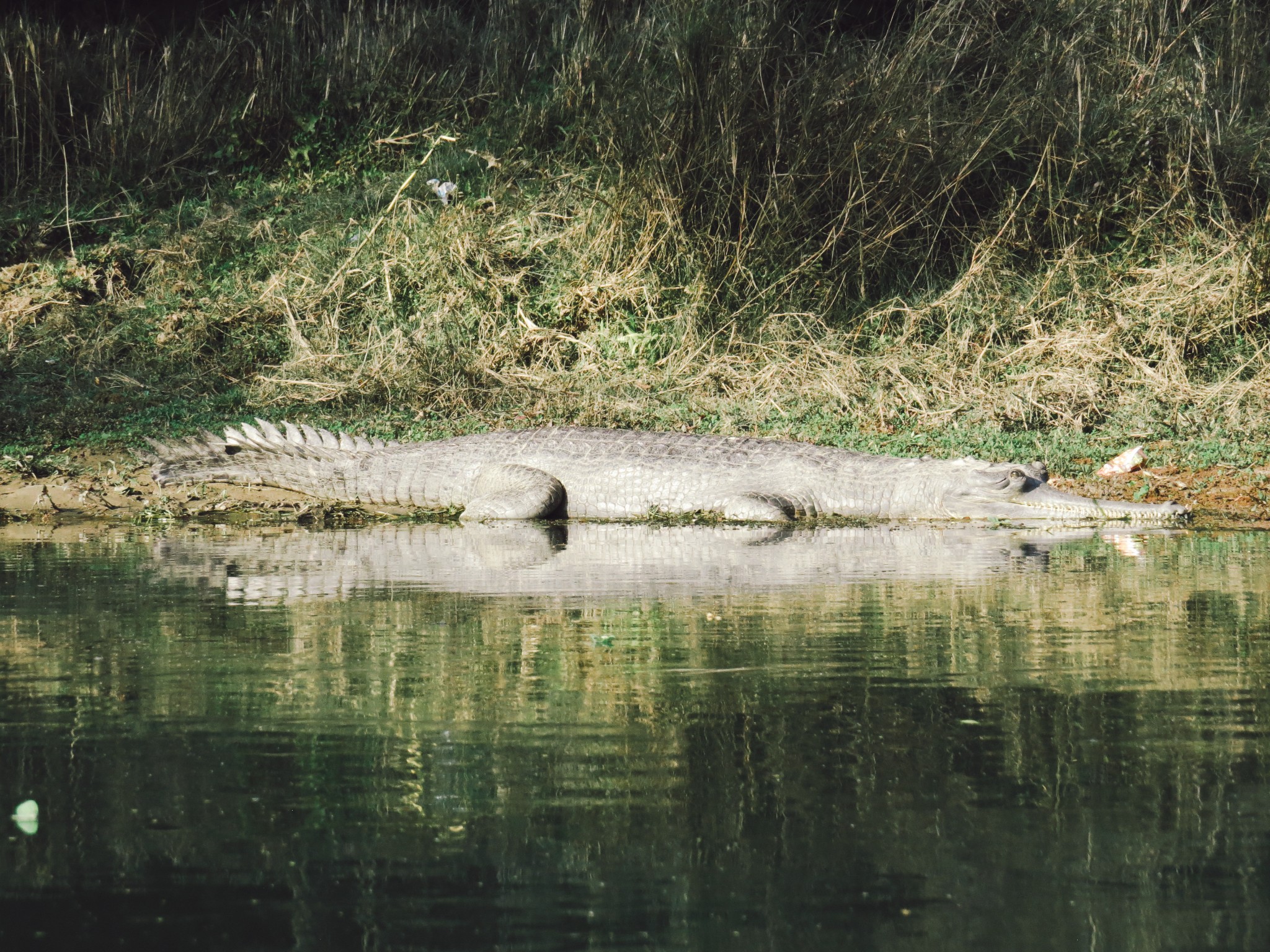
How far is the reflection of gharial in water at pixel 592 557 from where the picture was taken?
4.93 m

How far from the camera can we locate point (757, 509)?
7.76 metres

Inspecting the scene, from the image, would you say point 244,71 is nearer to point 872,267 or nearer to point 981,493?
point 872,267

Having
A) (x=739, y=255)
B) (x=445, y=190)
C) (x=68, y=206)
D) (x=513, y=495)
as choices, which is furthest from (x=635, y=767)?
(x=68, y=206)

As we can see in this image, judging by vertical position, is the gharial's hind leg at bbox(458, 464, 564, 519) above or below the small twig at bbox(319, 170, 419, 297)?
below

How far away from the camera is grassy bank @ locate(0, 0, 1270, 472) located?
9.64 m

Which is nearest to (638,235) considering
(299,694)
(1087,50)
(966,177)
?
(966,177)

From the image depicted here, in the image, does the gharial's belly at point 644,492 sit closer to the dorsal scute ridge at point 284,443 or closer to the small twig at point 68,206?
the dorsal scute ridge at point 284,443

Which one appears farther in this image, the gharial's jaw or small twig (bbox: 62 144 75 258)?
small twig (bbox: 62 144 75 258)

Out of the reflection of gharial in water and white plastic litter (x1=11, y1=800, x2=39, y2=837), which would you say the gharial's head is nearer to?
the reflection of gharial in water

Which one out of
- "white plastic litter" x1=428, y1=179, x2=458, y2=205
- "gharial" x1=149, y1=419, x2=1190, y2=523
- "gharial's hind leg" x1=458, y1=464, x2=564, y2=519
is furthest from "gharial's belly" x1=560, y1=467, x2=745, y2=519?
"white plastic litter" x1=428, y1=179, x2=458, y2=205

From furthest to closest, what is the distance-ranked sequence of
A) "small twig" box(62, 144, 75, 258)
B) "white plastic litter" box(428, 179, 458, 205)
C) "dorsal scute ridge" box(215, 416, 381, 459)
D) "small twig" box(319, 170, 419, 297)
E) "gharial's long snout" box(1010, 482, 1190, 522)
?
"white plastic litter" box(428, 179, 458, 205)
"small twig" box(62, 144, 75, 258)
"small twig" box(319, 170, 419, 297)
"dorsal scute ridge" box(215, 416, 381, 459)
"gharial's long snout" box(1010, 482, 1190, 522)

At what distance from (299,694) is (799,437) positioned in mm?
6569

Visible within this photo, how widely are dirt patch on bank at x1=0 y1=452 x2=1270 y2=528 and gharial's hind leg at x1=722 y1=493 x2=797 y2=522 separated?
1.70m

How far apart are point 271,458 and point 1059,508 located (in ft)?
15.8
